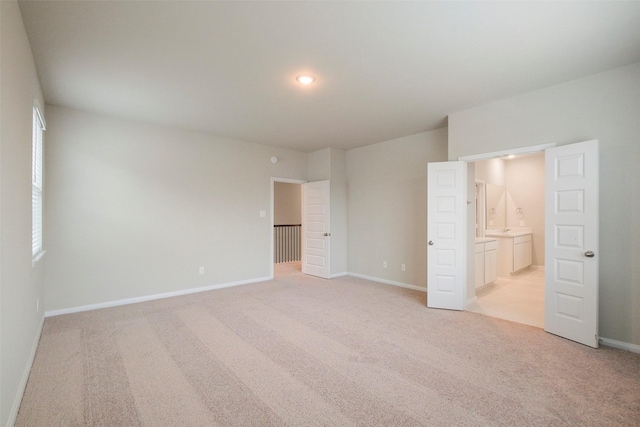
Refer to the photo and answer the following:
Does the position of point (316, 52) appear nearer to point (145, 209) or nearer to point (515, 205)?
point (145, 209)

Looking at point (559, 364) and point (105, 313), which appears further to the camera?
point (105, 313)

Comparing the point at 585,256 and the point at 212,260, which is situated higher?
the point at 585,256

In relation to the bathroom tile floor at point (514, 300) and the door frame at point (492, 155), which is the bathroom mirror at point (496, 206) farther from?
the door frame at point (492, 155)

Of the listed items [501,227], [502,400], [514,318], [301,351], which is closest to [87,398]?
[301,351]

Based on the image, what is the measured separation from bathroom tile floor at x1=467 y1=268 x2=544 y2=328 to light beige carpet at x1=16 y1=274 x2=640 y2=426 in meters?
0.31

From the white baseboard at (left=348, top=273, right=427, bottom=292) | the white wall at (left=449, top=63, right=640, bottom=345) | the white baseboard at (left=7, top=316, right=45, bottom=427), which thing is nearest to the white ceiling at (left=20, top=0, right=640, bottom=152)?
the white wall at (left=449, top=63, right=640, bottom=345)

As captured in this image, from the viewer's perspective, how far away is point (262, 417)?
1.88 metres

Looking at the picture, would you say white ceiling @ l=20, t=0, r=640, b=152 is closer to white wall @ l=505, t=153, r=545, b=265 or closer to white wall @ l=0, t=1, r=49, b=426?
white wall @ l=0, t=1, r=49, b=426

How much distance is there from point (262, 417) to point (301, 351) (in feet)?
3.04

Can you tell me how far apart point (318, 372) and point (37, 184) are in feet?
11.8

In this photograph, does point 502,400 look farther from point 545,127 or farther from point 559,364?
point 545,127

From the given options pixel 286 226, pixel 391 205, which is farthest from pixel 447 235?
pixel 286 226

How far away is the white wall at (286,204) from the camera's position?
362 inches

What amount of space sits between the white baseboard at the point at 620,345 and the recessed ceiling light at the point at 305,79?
4007 millimetres
